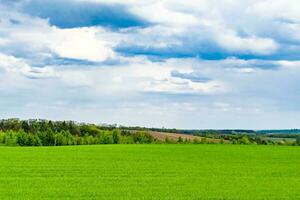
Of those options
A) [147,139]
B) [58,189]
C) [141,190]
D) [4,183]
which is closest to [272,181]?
[141,190]

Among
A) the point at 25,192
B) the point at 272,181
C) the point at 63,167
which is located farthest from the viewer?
the point at 63,167

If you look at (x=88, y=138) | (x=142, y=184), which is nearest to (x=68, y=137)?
(x=88, y=138)

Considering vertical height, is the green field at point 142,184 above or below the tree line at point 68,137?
below

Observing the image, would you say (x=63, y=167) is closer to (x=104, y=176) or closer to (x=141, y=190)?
(x=104, y=176)

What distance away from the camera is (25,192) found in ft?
83.3

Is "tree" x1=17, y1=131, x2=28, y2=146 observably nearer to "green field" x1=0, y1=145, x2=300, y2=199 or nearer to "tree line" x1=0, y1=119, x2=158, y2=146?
"tree line" x1=0, y1=119, x2=158, y2=146

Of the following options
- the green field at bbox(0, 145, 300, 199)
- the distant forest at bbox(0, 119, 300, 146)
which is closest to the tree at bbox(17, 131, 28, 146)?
the distant forest at bbox(0, 119, 300, 146)

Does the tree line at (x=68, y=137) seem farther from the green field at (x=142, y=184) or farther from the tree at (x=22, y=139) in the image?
the green field at (x=142, y=184)

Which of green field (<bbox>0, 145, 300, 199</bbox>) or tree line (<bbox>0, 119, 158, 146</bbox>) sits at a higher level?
tree line (<bbox>0, 119, 158, 146</bbox>)

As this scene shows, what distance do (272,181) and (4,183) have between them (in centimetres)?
1626

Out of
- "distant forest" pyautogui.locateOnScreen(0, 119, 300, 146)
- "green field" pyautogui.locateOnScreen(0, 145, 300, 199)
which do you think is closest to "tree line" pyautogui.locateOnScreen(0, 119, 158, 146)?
"distant forest" pyautogui.locateOnScreen(0, 119, 300, 146)

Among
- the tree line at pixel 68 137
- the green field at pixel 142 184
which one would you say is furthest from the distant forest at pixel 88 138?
the green field at pixel 142 184

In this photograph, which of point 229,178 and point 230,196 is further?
point 229,178

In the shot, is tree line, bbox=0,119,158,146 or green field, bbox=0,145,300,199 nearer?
green field, bbox=0,145,300,199
